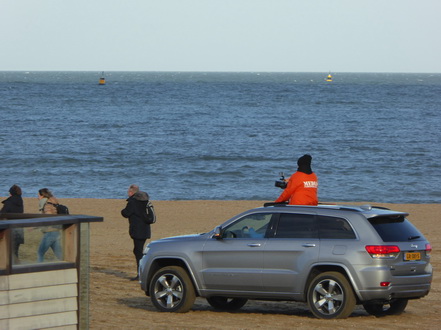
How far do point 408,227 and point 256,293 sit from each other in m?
2.05

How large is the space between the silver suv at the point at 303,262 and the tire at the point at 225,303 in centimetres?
26

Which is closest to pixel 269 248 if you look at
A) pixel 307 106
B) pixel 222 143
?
pixel 222 143

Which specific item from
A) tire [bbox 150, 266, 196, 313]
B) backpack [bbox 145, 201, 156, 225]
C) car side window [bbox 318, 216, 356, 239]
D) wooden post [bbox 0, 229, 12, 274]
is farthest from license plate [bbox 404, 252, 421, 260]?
wooden post [bbox 0, 229, 12, 274]

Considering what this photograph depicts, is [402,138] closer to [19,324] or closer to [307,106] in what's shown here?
[307,106]

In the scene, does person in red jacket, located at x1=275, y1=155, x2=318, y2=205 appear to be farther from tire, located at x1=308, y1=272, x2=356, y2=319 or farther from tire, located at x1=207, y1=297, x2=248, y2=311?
tire, located at x1=207, y1=297, x2=248, y2=311

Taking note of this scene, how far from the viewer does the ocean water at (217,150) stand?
34.7 meters

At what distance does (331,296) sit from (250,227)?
143 centimetres

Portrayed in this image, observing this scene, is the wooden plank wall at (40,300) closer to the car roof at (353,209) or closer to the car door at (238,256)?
the car door at (238,256)

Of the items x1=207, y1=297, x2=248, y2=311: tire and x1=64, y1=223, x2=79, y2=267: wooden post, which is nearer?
x1=64, y1=223, x2=79, y2=267: wooden post

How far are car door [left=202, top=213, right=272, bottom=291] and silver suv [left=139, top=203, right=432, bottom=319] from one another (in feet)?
0.04

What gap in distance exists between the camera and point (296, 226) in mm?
11062

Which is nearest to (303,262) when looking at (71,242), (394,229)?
(394,229)

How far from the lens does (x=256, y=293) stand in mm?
11055

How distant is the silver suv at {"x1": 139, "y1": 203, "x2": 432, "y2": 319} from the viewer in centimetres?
1049
